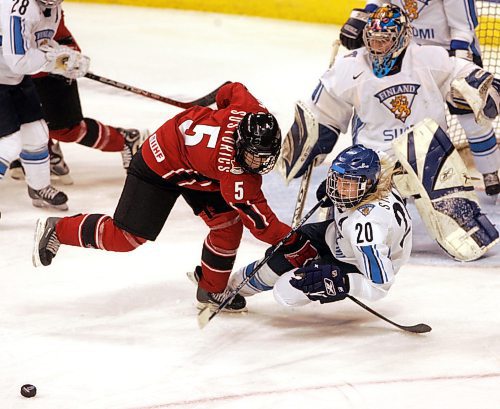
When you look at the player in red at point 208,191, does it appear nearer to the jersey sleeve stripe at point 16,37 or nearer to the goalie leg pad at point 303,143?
the goalie leg pad at point 303,143

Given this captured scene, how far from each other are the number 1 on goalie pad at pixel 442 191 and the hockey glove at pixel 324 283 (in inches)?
36.9

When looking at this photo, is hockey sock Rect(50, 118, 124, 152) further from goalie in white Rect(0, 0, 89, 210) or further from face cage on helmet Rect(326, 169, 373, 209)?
face cage on helmet Rect(326, 169, 373, 209)

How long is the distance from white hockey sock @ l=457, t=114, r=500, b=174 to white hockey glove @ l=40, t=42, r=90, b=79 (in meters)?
1.50

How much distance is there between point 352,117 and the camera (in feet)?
14.3

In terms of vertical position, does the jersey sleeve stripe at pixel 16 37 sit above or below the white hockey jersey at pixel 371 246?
above

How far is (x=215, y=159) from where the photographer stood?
10.8 ft

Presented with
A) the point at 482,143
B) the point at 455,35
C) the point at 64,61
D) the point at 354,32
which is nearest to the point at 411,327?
the point at 482,143

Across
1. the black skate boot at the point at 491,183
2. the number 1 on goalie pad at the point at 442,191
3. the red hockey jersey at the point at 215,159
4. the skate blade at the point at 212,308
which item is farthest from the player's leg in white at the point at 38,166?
the black skate boot at the point at 491,183

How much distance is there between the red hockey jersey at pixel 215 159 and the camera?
10.7 feet

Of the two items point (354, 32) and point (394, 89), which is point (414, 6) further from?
point (394, 89)

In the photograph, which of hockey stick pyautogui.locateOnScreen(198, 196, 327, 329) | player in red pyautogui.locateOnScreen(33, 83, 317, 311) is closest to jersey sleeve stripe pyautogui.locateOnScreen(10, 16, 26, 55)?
player in red pyautogui.locateOnScreen(33, 83, 317, 311)

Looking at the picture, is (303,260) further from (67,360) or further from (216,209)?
(67,360)

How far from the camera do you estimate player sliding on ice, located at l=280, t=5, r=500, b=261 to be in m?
4.06

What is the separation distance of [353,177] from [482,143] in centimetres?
144
